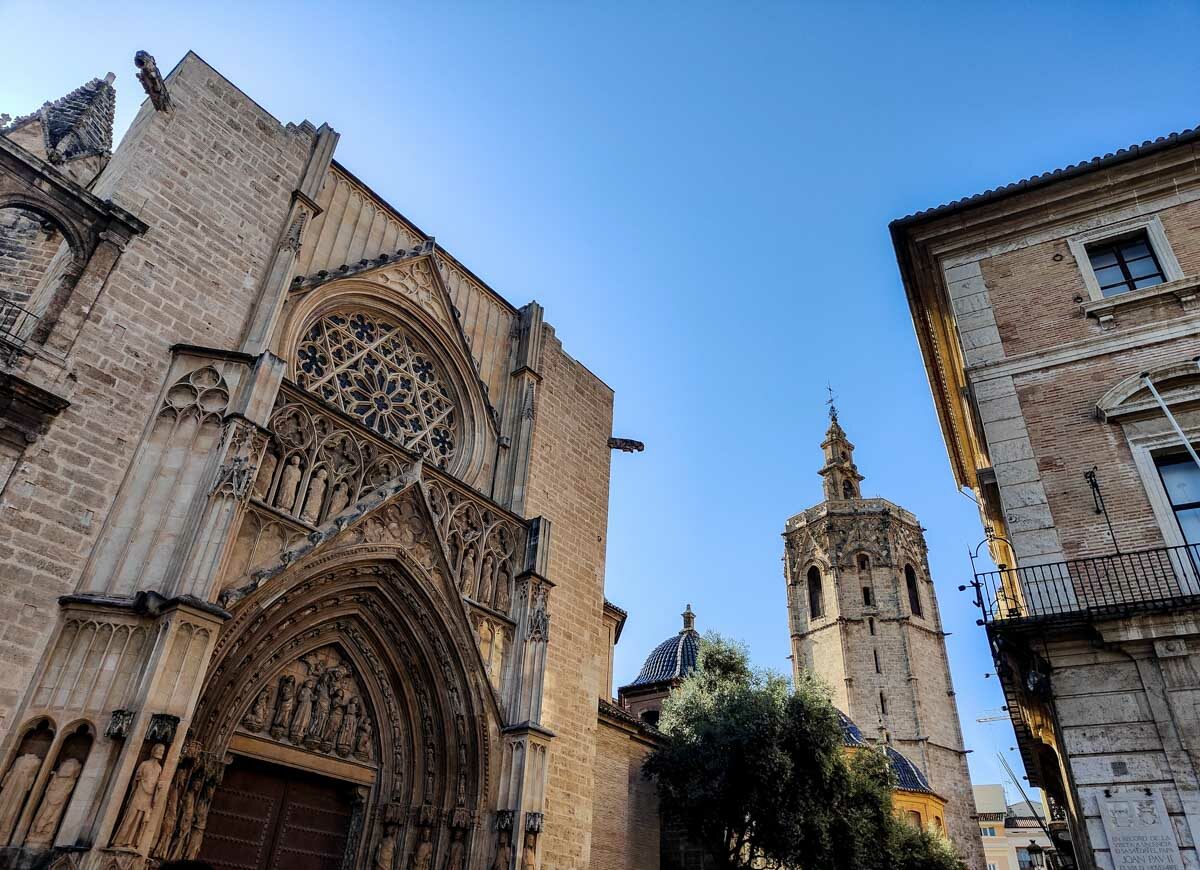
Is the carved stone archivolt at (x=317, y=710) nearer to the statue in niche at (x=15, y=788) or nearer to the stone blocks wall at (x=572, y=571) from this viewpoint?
the statue in niche at (x=15, y=788)

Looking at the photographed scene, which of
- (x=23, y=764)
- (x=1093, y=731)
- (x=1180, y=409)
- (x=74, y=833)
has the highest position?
(x=1180, y=409)

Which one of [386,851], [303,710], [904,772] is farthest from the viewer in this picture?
[904,772]

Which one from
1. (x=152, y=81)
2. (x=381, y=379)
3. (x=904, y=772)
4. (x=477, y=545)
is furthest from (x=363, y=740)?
(x=904, y=772)

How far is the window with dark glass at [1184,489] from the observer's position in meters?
9.22

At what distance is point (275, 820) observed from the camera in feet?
30.4

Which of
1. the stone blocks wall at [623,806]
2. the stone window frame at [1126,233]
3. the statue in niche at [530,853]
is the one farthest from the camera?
the stone blocks wall at [623,806]

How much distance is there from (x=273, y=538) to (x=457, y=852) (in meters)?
4.57

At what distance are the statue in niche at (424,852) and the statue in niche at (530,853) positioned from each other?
3.80ft

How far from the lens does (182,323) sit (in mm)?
9766

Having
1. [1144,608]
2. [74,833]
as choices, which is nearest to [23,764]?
[74,833]

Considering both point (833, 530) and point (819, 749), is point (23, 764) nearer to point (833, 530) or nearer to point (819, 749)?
point (819, 749)

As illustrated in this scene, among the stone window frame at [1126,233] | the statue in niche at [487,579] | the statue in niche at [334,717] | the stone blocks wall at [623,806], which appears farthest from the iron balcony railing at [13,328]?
the stone window frame at [1126,233]

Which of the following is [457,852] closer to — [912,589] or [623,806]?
[623,806]

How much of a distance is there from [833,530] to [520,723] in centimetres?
3615
